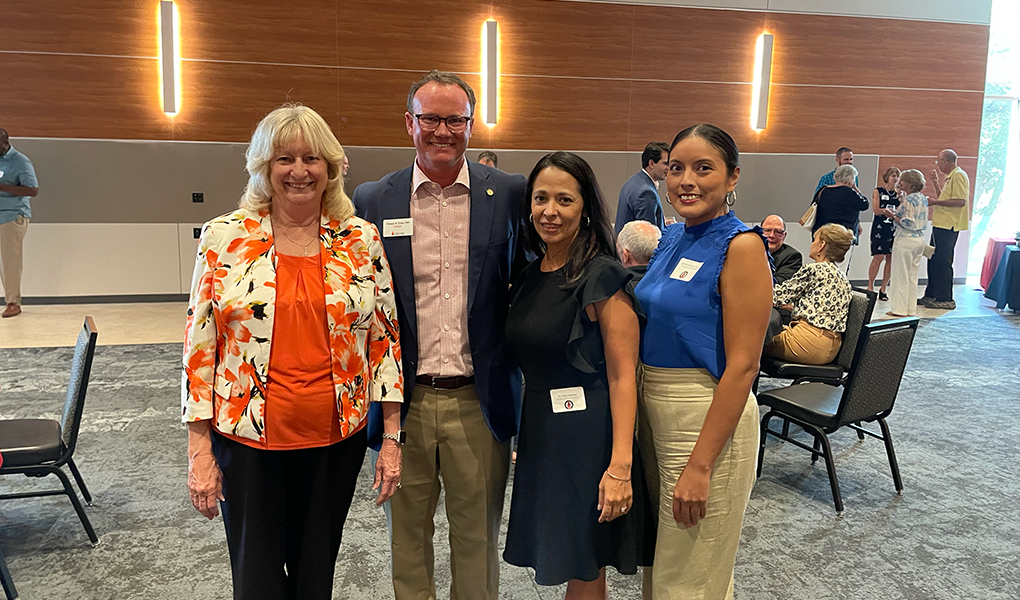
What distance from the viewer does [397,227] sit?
1891mm

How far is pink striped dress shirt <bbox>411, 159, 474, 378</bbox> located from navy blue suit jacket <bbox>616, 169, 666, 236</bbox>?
3.19 meters

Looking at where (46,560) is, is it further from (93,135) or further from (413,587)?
(93,135)

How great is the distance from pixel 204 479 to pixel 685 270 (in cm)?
125

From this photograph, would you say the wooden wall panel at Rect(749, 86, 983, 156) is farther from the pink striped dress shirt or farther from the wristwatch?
the wristwatch

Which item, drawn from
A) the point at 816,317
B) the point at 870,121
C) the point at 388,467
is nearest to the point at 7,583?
the point at 388,467

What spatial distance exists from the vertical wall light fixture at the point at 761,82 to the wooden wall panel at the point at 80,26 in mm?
7097

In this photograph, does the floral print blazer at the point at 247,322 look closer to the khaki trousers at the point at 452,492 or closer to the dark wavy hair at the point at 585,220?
the khaki trousers at the point at 452,492

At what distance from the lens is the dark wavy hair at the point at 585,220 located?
171cm

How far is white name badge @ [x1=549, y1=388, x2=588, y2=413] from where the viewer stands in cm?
174

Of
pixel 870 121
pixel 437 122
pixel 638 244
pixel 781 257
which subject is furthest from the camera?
pixel 870 121

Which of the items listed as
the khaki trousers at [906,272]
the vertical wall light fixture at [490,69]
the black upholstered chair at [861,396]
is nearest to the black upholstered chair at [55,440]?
the black upholstered chair at [861,396]

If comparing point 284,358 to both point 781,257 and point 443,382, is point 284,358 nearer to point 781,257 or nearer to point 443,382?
point 443,382

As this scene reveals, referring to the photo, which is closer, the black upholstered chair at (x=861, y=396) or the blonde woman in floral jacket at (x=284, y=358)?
the blonde woman in floral jacket at (x=284, y=358)

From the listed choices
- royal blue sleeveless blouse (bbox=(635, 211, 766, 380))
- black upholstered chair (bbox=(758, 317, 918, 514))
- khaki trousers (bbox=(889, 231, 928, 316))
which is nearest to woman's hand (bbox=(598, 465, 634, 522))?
royal blue sleeveless blouse (bbox=(635, 211, 766, 380))
